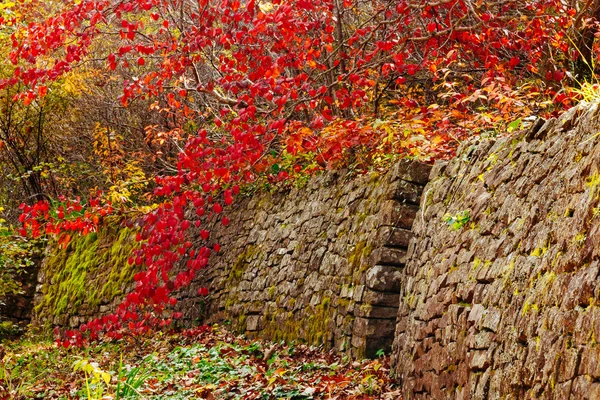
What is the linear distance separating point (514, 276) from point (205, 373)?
13.8 feet

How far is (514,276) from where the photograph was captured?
405 centimetres

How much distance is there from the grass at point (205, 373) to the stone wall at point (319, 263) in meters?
0.29

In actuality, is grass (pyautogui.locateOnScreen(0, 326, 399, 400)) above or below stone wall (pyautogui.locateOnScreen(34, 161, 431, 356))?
below

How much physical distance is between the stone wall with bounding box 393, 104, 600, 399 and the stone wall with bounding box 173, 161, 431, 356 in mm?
855

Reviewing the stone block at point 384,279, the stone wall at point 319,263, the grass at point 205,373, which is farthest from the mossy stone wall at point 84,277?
the stone block at point 384,279

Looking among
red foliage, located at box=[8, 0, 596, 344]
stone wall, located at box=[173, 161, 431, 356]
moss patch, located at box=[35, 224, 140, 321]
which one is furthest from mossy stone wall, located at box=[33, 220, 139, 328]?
red foliage, located at box=[8, 0, 596, 344]

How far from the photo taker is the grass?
602 cm

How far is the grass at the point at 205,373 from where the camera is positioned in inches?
237

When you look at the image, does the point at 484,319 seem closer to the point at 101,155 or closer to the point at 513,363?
the point at 513,363

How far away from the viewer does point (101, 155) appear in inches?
677

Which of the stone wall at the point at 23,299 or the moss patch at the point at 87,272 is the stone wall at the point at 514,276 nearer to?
the moss patch at the point at 87,272

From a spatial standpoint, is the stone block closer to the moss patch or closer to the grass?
the grass

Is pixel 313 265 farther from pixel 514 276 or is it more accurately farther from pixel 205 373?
pixel 514 276

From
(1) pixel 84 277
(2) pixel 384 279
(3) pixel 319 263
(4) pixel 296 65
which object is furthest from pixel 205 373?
(1) pixel 84 277
